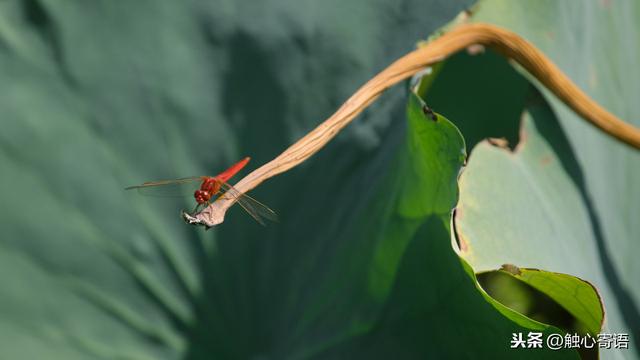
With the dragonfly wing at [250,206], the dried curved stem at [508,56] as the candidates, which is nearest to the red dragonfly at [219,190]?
the dragonfly wing at [250,206]

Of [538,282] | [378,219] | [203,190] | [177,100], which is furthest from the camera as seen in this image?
[177,100]

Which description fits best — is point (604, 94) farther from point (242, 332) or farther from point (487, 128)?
point (242, 332)

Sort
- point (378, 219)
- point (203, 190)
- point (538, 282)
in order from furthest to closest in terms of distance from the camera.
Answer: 1. point (378, 219)
2. point (203, 190)
3. point (538, 282)

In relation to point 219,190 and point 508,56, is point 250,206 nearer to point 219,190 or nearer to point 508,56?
point 219,190

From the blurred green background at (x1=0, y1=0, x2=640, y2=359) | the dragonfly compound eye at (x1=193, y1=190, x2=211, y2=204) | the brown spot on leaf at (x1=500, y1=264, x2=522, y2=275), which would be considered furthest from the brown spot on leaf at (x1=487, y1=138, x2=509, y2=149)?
the dragonfly compound eye at (x1=193, y1=190, x2=211, y2=204)

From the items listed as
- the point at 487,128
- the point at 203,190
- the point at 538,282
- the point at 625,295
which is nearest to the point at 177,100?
the point at 203,190

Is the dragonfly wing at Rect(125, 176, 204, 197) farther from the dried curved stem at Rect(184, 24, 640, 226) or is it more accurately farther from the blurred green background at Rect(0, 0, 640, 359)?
the dried curved stem at Rect(184, 24, 640, 226)
